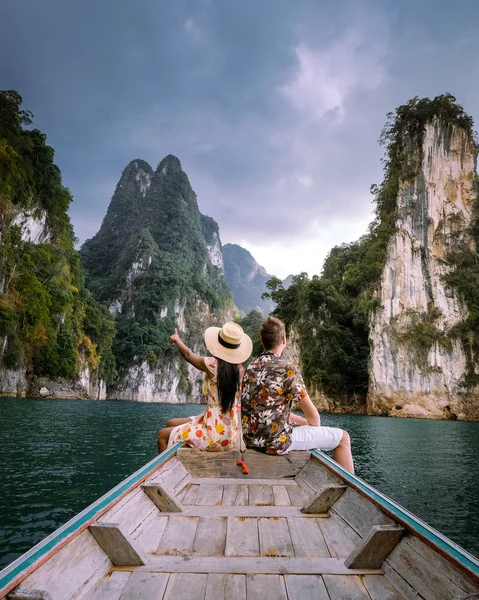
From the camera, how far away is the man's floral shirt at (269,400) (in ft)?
10.5

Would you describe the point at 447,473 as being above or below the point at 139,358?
below

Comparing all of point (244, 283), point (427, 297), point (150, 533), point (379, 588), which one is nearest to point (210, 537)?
point (150, 533)

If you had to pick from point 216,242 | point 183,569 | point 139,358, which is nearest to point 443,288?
point 183,569

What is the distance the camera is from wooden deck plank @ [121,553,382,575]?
1.70m

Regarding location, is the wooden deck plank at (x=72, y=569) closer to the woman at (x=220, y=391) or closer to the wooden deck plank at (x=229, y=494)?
the wooden deck plank at (x=229, y=494)

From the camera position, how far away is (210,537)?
2119mm

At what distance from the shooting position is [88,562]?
1619 millimetres

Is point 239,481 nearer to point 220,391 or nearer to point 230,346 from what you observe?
point 220,391

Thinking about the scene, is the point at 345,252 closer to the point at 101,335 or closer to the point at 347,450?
the point at 101,335

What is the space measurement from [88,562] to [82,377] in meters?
40.0

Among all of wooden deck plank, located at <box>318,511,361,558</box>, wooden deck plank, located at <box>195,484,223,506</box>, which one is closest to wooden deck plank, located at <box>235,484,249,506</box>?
wooden deck plank, located at <box>195,484,223,506</box>

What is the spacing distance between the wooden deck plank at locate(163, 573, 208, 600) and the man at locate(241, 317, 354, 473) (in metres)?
1.65

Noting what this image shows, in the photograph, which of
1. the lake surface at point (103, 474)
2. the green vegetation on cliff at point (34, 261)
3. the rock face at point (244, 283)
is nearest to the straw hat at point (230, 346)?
the lake surface at point (103, 474)

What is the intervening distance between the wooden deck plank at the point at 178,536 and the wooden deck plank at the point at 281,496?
2.36ft
